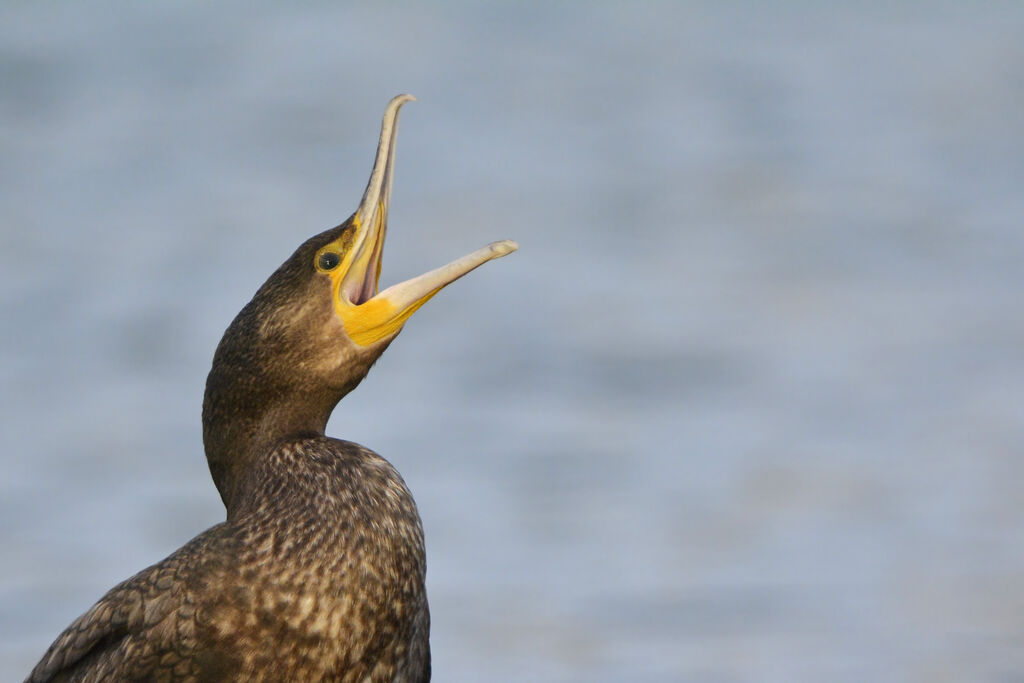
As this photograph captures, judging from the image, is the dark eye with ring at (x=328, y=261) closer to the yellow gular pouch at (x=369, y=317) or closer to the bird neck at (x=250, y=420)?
the yellow gular pouch at (x=369, y=317)

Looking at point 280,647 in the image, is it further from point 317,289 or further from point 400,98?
point 400,98

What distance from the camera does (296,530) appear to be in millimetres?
3994

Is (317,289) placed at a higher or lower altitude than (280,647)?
higher

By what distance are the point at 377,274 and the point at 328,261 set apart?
0.77 ft

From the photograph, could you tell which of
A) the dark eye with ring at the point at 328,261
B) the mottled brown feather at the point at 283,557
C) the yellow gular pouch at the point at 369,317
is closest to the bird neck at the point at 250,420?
the mottled brown feather at the point at 283,557

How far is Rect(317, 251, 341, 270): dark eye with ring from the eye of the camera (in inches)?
181

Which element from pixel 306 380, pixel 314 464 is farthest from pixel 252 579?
pixel 306 380

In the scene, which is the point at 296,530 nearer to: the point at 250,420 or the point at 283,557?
the point at 283,557

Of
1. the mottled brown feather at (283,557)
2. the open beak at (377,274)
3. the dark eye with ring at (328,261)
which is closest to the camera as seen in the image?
the mottled brown feather at (283,557)

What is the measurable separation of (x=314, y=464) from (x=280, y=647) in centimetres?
60

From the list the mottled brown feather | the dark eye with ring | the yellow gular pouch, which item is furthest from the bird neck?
the dark eye with ring

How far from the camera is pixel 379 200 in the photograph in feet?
15.5

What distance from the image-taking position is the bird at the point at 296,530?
12.7ft

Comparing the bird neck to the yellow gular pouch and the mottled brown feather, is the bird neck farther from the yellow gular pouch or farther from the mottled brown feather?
the yellow gular pouch
